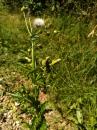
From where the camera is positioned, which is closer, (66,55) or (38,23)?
(66,55)

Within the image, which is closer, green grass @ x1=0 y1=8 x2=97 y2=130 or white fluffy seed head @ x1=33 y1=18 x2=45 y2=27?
green grass @ x1=0 y1=8 x2=97 y2=130

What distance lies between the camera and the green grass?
369 centimetres

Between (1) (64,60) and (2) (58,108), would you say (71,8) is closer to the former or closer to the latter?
(1) (64,60)

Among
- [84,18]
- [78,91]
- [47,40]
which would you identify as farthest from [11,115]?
[84,18]

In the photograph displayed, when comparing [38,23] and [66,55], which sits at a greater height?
[38,23]

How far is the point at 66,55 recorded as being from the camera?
4406mm

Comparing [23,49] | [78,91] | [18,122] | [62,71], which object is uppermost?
[23,49]

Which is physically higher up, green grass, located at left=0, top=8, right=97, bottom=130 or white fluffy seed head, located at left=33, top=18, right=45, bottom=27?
white fluffy seed head, located at left=33, top=18, right=45, bottom=27

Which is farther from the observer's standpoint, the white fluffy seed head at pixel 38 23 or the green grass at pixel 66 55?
the white fluffy seed head at pixel 38 23

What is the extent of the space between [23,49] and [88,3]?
139cm

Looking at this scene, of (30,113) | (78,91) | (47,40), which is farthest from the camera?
(47,40)

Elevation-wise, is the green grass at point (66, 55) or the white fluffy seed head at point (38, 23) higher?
the white fluffy seed head at point (38, 23)

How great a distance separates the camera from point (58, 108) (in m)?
3.72

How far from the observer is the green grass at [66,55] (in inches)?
145
